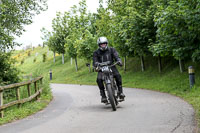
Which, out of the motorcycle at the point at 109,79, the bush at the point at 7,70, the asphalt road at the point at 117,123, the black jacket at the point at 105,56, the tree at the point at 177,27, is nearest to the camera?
the asphalt road at the point at 117,123

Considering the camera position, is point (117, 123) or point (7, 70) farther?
point (7, 70)

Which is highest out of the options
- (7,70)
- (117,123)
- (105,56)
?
(105,56)

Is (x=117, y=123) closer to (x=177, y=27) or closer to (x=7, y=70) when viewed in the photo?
(x=7, y=70)

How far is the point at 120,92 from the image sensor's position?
28.5 ft

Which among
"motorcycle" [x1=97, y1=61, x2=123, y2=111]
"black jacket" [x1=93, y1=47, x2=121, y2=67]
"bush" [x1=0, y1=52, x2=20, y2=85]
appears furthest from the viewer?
"bush" [x1=0, y1=52, x2=20, y2=85]

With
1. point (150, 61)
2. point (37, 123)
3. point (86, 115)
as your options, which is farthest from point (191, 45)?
point (150, 61)

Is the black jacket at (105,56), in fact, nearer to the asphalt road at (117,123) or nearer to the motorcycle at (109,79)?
the motorcycle at (109,79)

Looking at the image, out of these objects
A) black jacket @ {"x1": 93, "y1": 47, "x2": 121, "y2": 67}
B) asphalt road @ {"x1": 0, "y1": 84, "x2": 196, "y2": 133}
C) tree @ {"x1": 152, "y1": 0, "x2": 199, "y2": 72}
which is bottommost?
asphalt road @ {"x1": 0, "y1": 84, "x2": 196, "y2": 133}

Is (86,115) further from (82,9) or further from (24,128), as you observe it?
(82,9)

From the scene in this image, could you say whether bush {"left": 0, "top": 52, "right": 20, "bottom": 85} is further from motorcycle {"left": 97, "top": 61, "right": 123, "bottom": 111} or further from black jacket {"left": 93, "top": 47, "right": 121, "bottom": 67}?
motorcycle {"left": 97, "top": 61, "right": 123, "bottom": 111}

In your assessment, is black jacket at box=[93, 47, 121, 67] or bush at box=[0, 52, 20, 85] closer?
black jacket at box=[93, 47, 121, 67]

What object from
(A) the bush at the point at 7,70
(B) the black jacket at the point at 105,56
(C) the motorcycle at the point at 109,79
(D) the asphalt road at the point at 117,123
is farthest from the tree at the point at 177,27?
(A) the bush at the point at 7,70

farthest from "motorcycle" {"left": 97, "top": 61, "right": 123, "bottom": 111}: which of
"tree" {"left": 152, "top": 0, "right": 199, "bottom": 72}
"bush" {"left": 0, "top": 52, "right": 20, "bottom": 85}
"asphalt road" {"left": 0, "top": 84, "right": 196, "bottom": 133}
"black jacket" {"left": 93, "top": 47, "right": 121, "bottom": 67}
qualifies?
"bush" {"left": 0, "top": 52, "right": 20, "bottom": 85}

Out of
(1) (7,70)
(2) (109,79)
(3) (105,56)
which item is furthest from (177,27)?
(1) (7,70)
